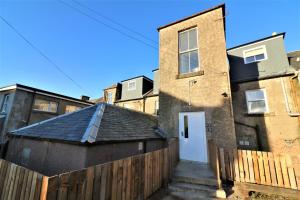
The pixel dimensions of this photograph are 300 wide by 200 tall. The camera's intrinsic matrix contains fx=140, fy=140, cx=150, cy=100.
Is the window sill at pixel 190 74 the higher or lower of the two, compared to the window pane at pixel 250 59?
lower

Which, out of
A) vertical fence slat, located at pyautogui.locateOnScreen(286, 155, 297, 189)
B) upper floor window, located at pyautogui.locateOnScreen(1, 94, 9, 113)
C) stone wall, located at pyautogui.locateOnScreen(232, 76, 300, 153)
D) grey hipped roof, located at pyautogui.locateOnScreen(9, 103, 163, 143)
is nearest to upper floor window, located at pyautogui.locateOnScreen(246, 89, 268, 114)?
stone wall, located at pyautogui.locateOnScreen(232, 76, 300, 153)

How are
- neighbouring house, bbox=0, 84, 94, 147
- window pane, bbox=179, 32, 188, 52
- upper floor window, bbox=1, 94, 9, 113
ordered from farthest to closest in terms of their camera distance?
upper floor window, bbox=1, 94, 9, 113
neighbouring house, bbox=0, 84, 94, 147
window pane, bbox=179, 32, 188, 52

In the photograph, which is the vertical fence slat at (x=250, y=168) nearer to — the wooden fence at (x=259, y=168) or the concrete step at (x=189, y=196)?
the wooden fence at (x=259, y=168)

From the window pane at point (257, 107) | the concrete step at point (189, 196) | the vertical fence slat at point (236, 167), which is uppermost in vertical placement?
the window pane at point (257, 107)

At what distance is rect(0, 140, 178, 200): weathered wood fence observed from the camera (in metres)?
2.61

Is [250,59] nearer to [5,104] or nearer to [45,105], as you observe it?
[45,105]

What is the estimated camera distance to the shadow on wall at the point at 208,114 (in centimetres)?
755

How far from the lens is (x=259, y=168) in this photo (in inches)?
211

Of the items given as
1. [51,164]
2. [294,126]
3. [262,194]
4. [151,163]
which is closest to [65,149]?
[51,164]

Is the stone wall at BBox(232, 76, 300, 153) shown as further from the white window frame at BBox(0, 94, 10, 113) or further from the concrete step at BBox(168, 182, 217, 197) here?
the white window frame at BBox(0, 94, 10, 113)

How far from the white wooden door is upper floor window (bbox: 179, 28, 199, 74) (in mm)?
3234

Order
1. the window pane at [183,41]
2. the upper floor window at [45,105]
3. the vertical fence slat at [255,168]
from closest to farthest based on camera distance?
the vertical fence slat at [255,168], the window pane at [183,41], the upper floor window at [45,105]

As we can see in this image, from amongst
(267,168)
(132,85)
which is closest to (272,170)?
(267,168)

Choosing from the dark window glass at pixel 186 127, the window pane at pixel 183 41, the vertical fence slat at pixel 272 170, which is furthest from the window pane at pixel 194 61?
the vertical fence slat at pixel 272 170
